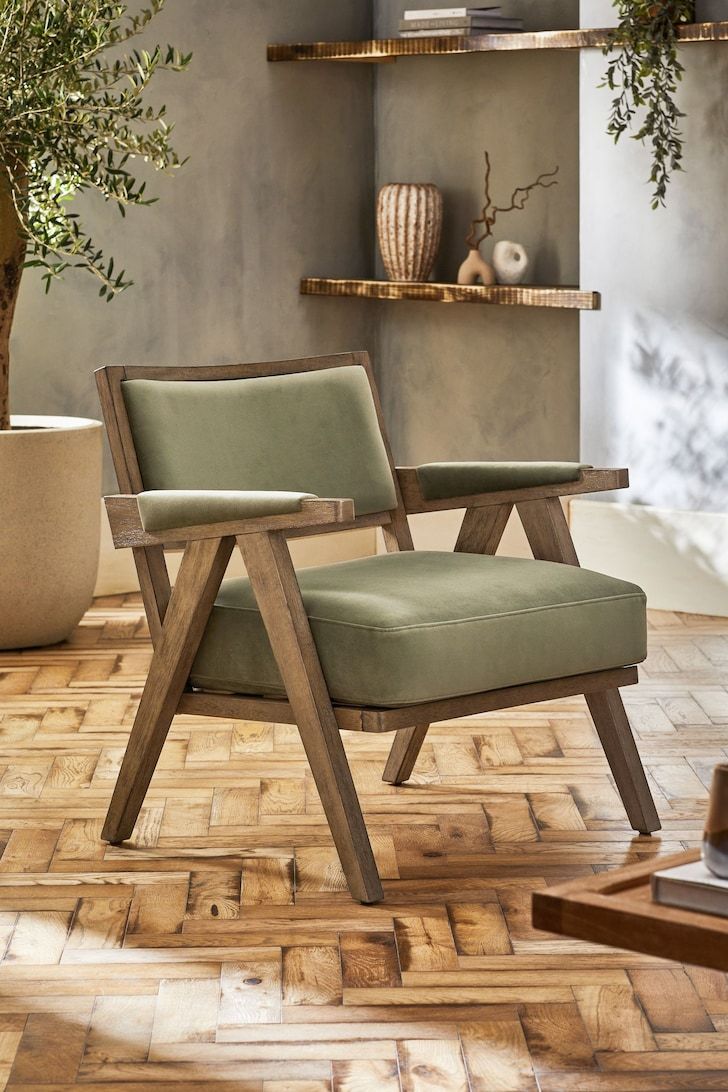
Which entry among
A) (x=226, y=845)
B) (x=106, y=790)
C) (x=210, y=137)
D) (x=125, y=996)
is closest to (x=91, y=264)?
(x=210, y=137)

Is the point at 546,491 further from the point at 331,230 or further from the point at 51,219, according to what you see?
the point at 331,230

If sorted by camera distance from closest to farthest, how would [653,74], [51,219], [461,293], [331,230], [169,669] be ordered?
[169,669]
[51,219]
[653,74]
[461,293]
[331,230]

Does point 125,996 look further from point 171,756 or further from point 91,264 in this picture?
point 91,264

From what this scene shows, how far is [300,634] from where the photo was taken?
8.46ft

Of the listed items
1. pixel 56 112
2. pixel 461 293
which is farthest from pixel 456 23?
pixel 56 112

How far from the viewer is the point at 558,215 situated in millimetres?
5387

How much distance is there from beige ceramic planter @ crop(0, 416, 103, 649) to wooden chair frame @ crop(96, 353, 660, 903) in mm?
1420

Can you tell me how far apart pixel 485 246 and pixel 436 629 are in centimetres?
328

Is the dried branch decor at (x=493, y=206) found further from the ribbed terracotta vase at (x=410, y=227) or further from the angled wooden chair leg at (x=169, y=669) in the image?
the angled wooden chair leg at (x=169, y=669)

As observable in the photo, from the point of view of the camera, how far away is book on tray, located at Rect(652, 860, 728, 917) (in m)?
1.55

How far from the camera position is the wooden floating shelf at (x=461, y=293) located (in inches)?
200

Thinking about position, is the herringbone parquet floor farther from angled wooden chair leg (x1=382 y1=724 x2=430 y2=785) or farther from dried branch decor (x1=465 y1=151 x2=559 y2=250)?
dried branch decor (x1=465 y1=151 x2=559 y2=250)

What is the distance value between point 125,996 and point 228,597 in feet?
2.49

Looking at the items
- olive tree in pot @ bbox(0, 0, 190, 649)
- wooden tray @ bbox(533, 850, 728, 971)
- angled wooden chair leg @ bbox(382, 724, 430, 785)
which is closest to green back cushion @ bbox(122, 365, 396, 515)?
angled wooden chair leg @ bbox(382, 724, 430, 785)
